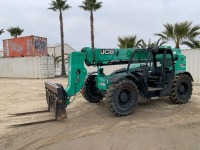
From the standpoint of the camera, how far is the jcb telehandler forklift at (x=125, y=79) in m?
7.32

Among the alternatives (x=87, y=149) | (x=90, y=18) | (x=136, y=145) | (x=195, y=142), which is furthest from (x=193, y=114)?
(x=90, y=18)

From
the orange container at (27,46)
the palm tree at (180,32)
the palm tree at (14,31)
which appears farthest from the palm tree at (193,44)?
the palm tree at (14,31)

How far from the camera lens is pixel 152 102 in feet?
30.6

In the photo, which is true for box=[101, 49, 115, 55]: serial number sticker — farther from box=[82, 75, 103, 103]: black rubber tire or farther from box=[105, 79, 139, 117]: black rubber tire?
box=[82, 75, 103, 103]: black rubber tire

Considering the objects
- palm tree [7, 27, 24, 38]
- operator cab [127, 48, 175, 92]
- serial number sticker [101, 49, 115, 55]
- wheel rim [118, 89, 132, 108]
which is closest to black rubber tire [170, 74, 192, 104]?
operator cab [127, 48, 175, 92]

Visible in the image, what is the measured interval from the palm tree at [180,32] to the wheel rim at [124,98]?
548 inches

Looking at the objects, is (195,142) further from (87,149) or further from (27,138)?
(27,138)

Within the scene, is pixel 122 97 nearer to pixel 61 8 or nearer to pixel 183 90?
pixel 183 90

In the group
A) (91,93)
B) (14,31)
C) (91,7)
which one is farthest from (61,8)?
(91,93)

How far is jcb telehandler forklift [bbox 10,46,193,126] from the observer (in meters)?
7.32

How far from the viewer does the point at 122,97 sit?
7457 millimetres

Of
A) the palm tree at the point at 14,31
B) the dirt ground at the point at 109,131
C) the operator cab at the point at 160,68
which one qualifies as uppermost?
the palm tree at the point at 14,31

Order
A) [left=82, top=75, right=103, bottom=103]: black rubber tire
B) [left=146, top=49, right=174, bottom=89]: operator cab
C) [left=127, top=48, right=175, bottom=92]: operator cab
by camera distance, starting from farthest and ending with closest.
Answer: [left=82, top=75, right=103, bottom=103]: black rubber tire < [left=146, top=49, right=174, bottom=89]: operator cab < [left=127, top=48, right=175, bottom=92]: operator cab

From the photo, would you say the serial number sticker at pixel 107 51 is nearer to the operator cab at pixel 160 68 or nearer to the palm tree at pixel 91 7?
the operator cab at pixel 160 68
